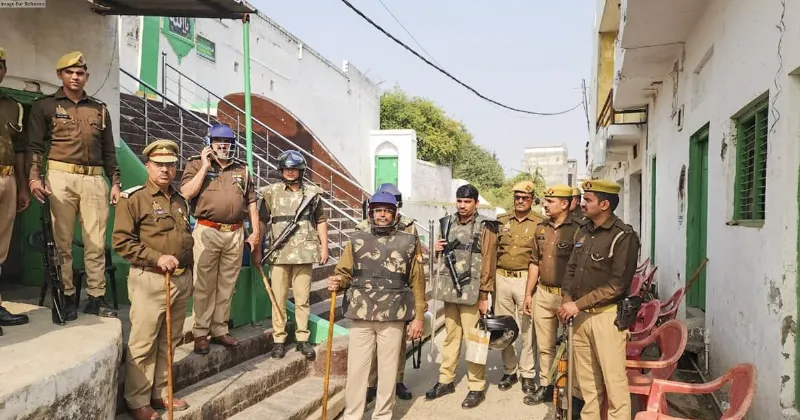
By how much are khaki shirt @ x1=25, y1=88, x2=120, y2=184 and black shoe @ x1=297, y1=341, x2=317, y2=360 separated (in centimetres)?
206

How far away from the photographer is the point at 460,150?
31141mm

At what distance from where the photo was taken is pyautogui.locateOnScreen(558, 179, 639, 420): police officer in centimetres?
387

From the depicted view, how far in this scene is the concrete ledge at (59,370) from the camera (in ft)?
8.71

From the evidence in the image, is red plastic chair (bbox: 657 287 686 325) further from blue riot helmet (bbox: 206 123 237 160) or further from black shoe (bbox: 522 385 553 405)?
blue riot helmet (bbox: 206 123 237 160)

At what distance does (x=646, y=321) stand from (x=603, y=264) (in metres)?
1.88

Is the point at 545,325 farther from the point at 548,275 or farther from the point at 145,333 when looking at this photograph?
the point at 145,333

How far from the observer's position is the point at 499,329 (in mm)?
4957

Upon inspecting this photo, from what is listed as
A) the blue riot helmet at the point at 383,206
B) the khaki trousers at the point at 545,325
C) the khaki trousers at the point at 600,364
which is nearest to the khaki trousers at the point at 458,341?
the khaki trousers at the point at 545,325

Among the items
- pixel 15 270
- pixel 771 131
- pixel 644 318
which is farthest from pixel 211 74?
pixel 771 131

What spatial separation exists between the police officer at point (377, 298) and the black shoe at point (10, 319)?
1.93 meters

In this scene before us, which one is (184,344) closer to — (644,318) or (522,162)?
(644,318)

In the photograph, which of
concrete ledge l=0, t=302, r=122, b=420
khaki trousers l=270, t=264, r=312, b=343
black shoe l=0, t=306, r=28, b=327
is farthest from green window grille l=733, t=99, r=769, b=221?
black shoe l=0, t=306, r=28, b=327

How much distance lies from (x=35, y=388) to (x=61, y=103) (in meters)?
→ 2.26

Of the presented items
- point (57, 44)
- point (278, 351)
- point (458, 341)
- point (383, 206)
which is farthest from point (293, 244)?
point (57, 44)
